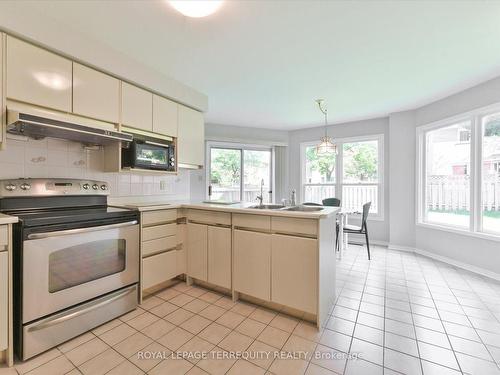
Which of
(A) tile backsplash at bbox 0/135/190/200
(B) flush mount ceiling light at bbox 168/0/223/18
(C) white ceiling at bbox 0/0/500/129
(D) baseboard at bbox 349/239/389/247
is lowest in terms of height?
(D) baseboard at bbox 349/239/389/247

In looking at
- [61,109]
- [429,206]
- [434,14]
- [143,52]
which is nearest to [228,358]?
[61,109]

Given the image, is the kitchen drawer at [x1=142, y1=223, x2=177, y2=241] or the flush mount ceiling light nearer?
the flush mount ceiling light

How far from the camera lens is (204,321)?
6.51 feet

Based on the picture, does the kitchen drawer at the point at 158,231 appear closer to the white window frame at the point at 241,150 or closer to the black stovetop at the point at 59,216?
the black stovetop at the point at 59,216

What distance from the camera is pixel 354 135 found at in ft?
15.6

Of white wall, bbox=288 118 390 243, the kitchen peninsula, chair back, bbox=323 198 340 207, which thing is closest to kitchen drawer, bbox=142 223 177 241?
the kitchen peninsula

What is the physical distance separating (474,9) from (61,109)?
10.2ft

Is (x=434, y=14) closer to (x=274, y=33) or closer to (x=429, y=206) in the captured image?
(x=274, y=33)

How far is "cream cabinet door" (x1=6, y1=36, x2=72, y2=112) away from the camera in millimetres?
1640

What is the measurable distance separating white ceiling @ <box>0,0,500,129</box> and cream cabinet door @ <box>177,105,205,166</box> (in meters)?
0.36

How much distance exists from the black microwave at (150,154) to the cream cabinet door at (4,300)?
117 centimetres

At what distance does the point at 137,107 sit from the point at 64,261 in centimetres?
153

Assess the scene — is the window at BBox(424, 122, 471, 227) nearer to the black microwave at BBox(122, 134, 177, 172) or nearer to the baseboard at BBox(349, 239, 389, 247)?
the baseboard at BBox(349, 239, 389, 247)

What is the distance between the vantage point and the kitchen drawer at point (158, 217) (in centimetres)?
230
